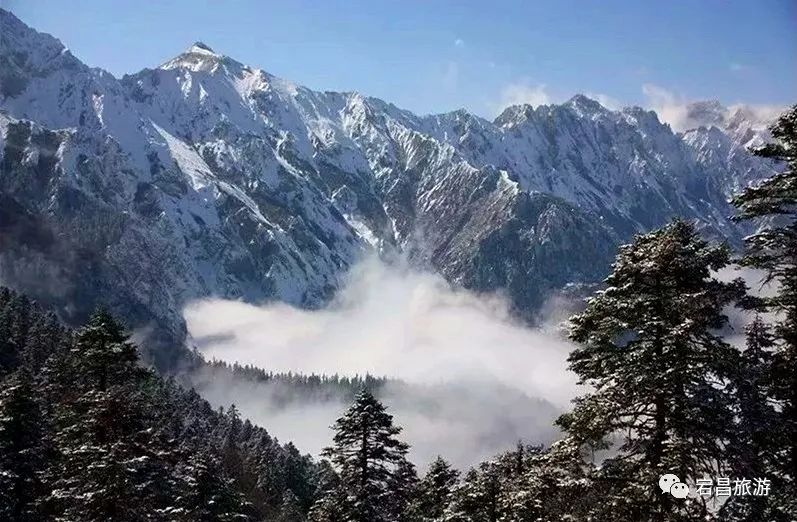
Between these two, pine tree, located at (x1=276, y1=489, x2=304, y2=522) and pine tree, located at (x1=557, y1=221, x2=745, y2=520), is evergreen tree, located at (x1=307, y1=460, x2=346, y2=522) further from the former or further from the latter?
pine tree, located at (x1=276, y1=489, x2=304, y2=522)

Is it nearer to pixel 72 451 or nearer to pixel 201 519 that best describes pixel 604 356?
pixel 72 451

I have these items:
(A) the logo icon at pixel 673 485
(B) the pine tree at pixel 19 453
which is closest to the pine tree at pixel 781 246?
(A) the logo icon at pixel 673 485

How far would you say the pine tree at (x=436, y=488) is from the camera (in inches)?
1805

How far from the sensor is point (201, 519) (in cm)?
4134

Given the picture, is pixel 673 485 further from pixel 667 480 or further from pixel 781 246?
pixel 781 246

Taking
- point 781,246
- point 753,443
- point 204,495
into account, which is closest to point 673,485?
point 753,443

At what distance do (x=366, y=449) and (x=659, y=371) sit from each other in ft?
51.5

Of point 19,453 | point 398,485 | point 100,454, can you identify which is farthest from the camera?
point 19,453

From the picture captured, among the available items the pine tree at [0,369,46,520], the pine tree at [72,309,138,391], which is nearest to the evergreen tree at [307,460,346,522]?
the pine tree at [72,309,138,391]

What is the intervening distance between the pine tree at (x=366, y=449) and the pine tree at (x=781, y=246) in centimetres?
1524

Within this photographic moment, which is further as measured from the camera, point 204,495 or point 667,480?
point 204,495

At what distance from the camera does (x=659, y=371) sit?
1667 centimetres

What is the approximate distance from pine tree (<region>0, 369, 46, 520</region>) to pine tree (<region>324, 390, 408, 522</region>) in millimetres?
16439

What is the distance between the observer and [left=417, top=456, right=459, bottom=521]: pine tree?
4584 cm
